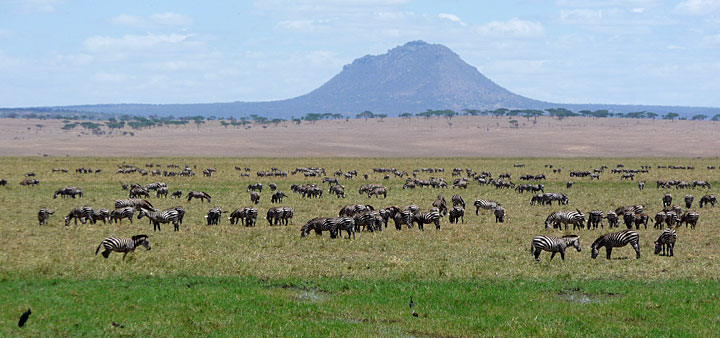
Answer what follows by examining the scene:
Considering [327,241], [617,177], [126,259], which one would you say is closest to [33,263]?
[126,259]

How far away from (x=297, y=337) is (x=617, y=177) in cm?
6245

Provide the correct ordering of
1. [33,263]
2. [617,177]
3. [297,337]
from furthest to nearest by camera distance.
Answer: [617,177] < [33,263] < [297,337]

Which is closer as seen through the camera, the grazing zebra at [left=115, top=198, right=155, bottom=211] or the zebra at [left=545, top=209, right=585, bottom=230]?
the zebra at [left=545, top=209, right=585, bottom=230]

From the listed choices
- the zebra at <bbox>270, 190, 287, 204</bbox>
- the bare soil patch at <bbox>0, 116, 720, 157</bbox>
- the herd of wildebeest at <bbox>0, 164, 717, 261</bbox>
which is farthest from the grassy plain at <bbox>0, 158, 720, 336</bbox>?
the bare soil patch at <bbox>0, 116, 720, 157</bbox>

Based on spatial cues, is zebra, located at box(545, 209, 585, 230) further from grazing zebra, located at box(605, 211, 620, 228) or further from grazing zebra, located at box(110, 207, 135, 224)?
grazing zebra, located at box(110, 207, 135, 224)

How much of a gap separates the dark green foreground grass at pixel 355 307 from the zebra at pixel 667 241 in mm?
4546

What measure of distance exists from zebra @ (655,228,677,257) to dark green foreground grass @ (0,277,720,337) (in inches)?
179

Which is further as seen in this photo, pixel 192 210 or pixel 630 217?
pixel 192 210

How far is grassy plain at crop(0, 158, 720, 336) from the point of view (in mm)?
15617

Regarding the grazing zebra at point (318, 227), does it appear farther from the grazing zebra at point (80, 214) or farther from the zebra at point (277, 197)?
the zebra at point (277, 197)

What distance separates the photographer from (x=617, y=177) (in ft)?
233

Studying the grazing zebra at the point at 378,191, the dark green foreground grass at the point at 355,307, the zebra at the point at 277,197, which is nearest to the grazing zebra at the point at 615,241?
the dark green foreground grass at the point at 355,307

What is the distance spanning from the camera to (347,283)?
64.8 ft

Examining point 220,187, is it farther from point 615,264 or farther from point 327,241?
point 615,264
